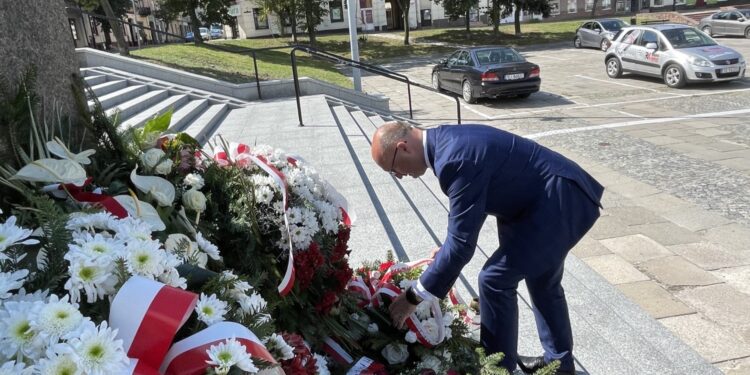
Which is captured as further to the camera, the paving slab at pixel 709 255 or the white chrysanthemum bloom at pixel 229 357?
the paving slab at pixel 709 255

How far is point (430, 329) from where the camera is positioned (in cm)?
245

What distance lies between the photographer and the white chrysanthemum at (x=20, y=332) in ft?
3.35

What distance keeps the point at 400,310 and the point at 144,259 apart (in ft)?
4.59

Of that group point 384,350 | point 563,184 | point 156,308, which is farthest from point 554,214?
point 156,308

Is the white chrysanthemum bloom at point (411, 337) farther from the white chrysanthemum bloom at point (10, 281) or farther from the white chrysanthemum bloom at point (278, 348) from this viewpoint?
the white chrysanthemum bloom at point (10, 281)

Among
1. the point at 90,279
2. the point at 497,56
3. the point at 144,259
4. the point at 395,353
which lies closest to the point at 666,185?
the point at 395,353

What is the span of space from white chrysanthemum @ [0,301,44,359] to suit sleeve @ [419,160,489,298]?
5.27ft

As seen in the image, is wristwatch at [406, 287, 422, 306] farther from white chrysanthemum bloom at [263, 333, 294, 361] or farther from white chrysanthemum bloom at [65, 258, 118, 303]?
white chrysanthemum bloom at [65, 258, 118, 303]

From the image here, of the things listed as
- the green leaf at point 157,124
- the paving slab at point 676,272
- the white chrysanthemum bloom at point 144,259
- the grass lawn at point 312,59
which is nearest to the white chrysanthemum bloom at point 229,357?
the white chrysanthemum bloom at point 144,259

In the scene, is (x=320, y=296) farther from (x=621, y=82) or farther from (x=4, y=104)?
(x=621, y=82)

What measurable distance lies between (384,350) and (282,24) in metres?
33.3

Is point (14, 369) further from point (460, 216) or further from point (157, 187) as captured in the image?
point (460, 216)

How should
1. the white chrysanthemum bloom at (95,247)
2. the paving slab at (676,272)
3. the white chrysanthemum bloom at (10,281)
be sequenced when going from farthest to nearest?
the paving slab at (676,272), the white chrysanthemum bloom at (95,247), the white chrysanthemum bloom at (10,281)

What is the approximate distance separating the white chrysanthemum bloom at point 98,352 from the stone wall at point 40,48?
2.95 feet
